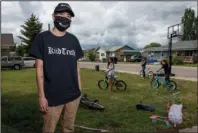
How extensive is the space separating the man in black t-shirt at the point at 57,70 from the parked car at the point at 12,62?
28.6 m

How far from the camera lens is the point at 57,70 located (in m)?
2.76

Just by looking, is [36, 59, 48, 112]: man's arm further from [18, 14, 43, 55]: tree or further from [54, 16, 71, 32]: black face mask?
[18, 14, 43, 55]: tree

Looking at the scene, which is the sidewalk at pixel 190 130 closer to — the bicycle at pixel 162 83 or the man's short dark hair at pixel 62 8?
the man's short dark hair at pixel 62 8

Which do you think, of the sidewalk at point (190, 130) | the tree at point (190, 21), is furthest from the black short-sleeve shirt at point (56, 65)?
the tree at point (190, 21)

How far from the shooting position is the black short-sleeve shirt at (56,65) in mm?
2725

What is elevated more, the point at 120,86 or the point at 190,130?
the point at 120,86

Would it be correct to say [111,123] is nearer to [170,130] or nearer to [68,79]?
Answer: [170,130]

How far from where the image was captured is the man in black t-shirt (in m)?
2.72

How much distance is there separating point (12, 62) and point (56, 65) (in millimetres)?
28811

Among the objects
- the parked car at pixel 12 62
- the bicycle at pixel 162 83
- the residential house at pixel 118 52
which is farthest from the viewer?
the residential house at pixel 118 52

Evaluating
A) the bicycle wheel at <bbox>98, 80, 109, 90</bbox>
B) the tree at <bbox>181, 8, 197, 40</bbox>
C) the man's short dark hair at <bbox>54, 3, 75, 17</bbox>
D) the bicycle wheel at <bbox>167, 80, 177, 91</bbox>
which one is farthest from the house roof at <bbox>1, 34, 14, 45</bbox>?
the man's short dark hair at <bbox>54, 3, 75, 17</bbox>

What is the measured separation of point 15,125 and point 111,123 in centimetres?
212

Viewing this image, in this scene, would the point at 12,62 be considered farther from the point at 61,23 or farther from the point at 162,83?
the point at 61,23

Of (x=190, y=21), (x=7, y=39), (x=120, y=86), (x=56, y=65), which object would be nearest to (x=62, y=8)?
(x=56, y=65)
